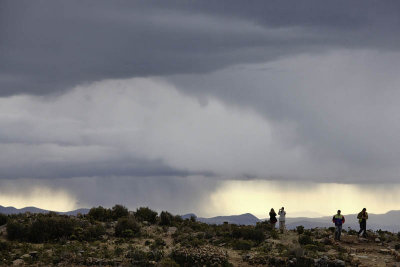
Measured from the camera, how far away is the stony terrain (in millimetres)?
39875

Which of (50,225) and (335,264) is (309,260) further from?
(50,225)

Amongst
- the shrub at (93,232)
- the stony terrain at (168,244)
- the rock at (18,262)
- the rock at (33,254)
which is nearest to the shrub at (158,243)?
the stony terrain at (168,244)

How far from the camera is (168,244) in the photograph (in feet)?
155

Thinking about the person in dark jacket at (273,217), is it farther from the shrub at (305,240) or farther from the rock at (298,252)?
the rock at (298,252)

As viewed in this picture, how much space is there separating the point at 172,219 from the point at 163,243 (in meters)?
12.3

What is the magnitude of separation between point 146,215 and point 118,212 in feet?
10.6

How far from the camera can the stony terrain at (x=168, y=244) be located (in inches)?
1570

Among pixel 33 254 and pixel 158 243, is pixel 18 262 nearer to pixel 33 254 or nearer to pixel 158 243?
pixel 33 254

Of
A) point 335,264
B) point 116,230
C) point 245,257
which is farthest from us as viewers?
point 116,230

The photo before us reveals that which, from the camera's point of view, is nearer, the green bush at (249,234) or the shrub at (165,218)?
the green bush at (249,234)

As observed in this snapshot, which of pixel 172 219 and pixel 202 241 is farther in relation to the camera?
pixel 172 219

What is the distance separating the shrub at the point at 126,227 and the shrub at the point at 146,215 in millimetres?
6090

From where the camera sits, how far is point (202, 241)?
155 feet

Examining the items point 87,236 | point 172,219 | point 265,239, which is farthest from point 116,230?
point 265,239
